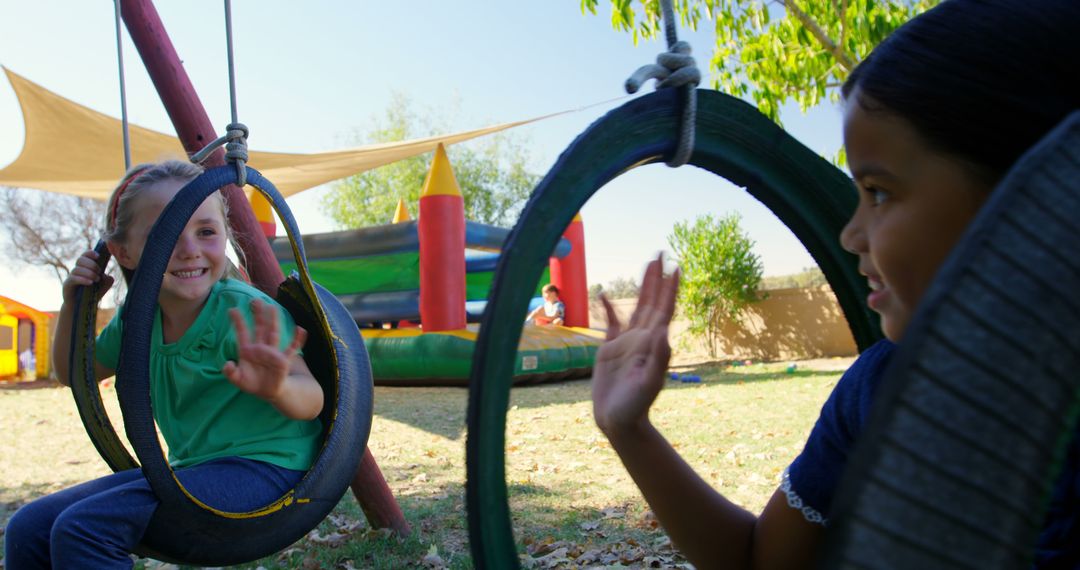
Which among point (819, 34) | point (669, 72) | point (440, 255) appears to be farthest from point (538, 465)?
point (440, 255)

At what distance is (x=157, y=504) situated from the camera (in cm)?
184

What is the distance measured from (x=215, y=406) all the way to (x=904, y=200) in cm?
193

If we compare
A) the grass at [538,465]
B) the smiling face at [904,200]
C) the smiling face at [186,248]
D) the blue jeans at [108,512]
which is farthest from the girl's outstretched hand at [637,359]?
the grass at [538,465]

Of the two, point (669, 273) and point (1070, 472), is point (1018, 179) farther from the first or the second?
point (669, 273)

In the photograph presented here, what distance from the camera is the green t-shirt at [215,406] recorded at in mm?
2129

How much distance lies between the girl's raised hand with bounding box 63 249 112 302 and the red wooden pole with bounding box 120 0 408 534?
689 mm

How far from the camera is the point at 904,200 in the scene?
0.91 metres

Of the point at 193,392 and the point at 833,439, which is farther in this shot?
the point at 193,392

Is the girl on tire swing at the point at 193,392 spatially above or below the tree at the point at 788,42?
below

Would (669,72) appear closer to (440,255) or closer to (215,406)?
(215,406)

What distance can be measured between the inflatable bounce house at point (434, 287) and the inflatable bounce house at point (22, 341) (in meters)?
6.66

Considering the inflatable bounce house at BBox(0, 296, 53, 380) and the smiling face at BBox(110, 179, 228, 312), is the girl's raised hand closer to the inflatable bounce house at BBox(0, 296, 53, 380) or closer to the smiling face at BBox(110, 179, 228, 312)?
the smiling face at BBox(110, 179, 228, 312)

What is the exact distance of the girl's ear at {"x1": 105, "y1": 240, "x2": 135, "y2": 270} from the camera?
2.44m

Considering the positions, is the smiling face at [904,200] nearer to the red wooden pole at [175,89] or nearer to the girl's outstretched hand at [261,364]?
the girl's outstretched hand at [261,364]
